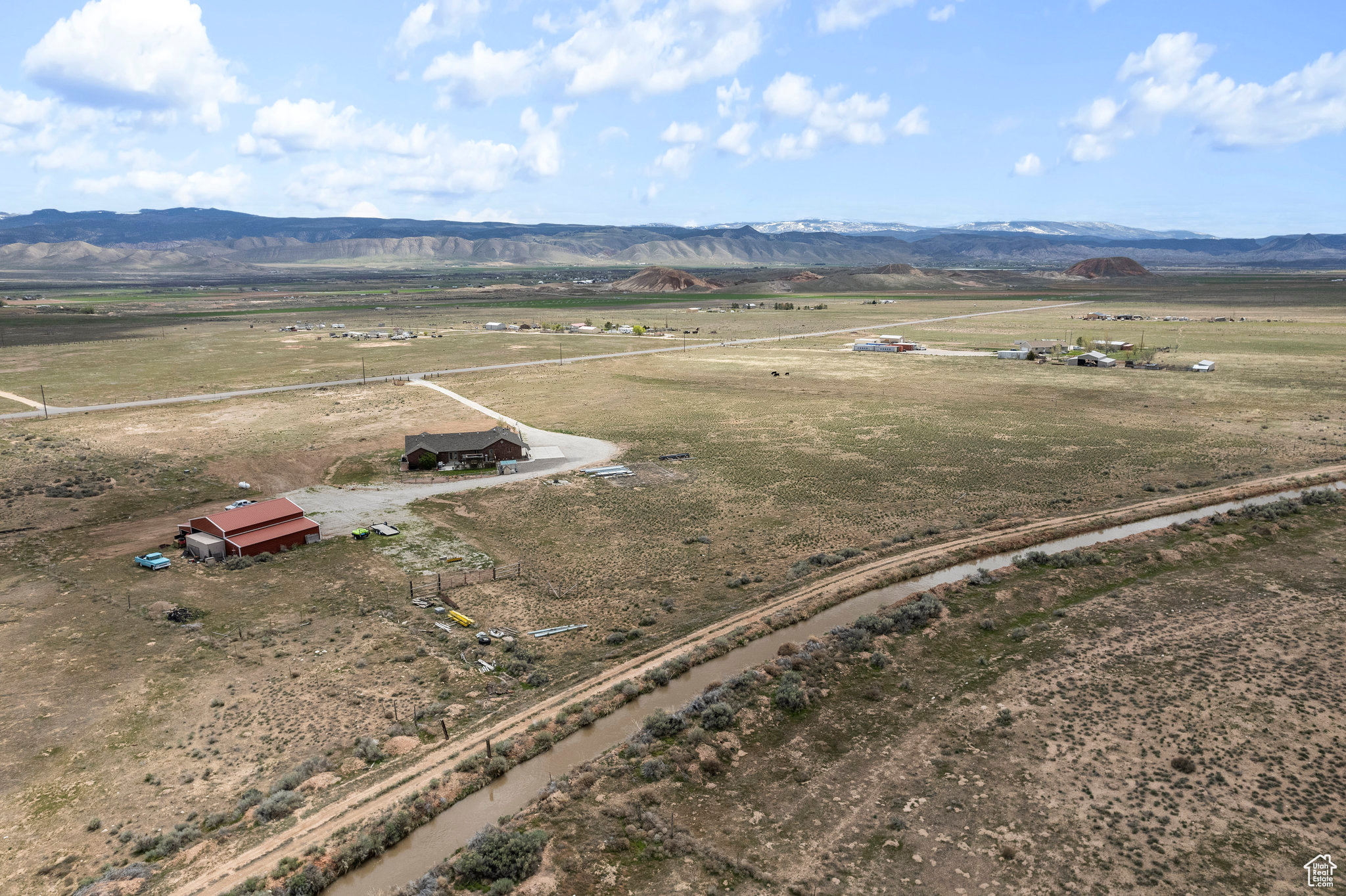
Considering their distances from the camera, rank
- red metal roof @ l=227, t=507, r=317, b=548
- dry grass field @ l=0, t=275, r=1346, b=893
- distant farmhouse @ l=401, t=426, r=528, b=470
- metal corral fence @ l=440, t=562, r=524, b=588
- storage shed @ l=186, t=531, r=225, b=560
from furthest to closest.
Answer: distant farmhouse @ l=401, t=426, r=528, b=470 → red metal roof @ l=227, t=507, r=317, b=548 → storage shed @ l=186, t=531, r=225, b=560 → metal corral fence @ l=440, t=562, r=524, b=588 → dry grass field @ l=0, t=275, r=1346, b=893

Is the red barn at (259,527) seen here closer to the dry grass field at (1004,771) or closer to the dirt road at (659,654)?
the dirt road at (659,654)

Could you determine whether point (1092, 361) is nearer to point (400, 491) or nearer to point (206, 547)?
point (400, 491)

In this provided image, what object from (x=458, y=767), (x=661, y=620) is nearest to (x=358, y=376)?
(x=661, y=620)

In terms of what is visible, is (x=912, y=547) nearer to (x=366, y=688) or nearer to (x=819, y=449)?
(x=819, y=449)

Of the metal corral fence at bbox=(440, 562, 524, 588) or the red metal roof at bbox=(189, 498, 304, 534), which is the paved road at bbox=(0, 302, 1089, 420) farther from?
Result: the metal corral fence at bbox=(440, 562, 524, 588)

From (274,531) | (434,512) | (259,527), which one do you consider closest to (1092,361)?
(434,512)

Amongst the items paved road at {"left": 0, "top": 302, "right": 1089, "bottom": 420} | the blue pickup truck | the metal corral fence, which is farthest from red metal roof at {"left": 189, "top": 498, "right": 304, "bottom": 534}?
paved road at {"left": 0, "top": 302, "right": 1089, "bottom": 420}
